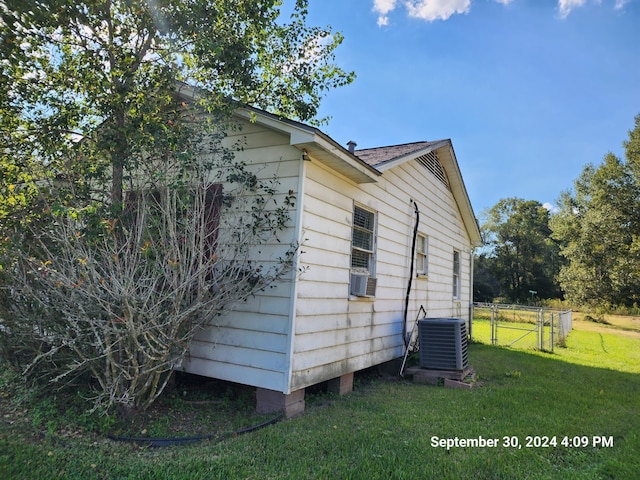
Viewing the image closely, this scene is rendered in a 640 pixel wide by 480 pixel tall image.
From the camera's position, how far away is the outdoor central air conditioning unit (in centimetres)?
640

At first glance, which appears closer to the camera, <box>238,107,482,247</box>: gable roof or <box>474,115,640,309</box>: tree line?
<box>238,107,482,247</box>: gable roof

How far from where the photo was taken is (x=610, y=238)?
924 inches

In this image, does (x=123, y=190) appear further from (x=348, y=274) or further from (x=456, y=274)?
(x=456, y=274)

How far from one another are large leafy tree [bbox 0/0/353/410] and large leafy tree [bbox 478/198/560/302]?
3952 cm

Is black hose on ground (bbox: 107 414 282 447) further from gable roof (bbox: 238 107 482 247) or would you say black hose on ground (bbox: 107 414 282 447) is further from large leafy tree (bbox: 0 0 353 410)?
gable roof (bbox: 238 107 482 247)

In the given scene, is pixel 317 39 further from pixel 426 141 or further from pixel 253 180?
pixel 426 141

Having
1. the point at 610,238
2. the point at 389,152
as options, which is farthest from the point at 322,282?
the point at 610,238

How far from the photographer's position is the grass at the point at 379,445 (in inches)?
121

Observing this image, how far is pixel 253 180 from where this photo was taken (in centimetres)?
477

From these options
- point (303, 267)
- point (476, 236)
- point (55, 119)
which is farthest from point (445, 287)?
point (55, 119)

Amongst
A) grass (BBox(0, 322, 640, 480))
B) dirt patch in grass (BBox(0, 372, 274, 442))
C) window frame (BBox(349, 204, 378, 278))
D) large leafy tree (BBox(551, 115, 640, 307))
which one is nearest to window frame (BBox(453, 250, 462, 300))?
grass (BBox(0, 322, 640, 480))

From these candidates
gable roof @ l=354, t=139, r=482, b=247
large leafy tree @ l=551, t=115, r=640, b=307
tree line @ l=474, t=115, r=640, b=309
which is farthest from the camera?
tree line @ l=474, t=115, r=640, b=309

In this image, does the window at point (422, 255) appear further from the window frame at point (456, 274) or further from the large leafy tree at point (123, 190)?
the large leafy tree at point (123, 190)

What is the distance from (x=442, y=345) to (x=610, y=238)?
74.9 feet
